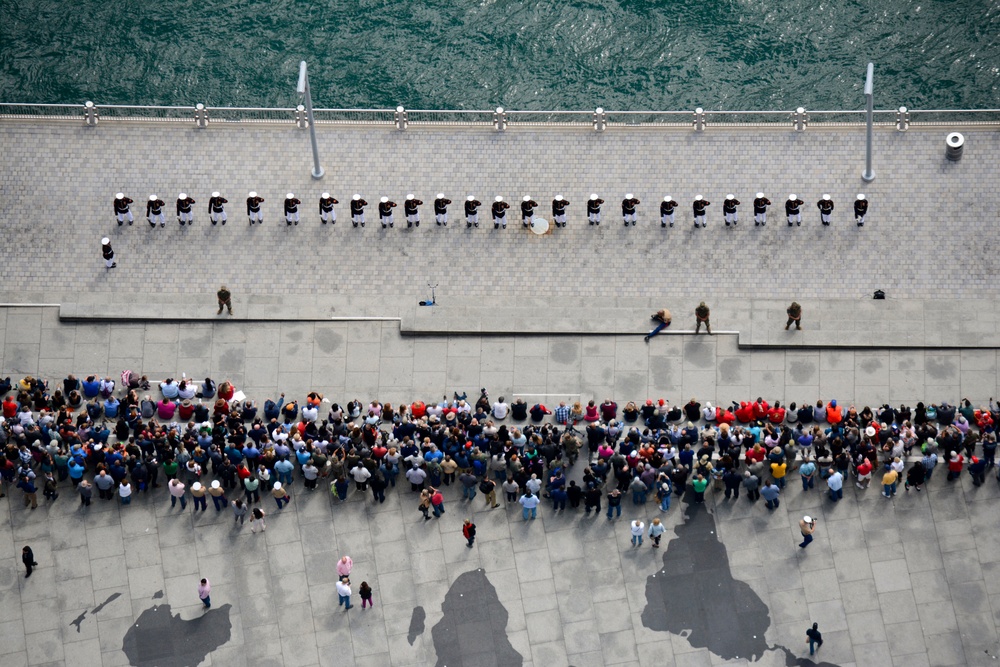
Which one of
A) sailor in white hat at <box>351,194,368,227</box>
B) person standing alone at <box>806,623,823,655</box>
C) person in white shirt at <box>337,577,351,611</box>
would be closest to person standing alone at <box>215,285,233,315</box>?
sailor in white hat at <box>351,194,368,227</box>

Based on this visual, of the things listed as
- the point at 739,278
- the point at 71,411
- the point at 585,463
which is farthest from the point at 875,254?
the point at 71,411

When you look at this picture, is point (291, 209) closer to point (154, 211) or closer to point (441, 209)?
point (154, 211)

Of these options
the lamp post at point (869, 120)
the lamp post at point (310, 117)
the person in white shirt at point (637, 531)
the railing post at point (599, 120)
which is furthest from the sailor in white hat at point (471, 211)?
the lamp post at point (869, 120)

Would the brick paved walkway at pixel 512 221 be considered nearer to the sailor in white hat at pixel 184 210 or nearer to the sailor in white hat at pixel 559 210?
the sailor in white hat at pixel 184 210

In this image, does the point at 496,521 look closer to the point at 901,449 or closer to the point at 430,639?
the point at 430,639

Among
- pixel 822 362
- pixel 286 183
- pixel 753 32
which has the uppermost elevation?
pixel 753 32

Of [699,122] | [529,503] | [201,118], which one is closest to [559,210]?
[699,122]
